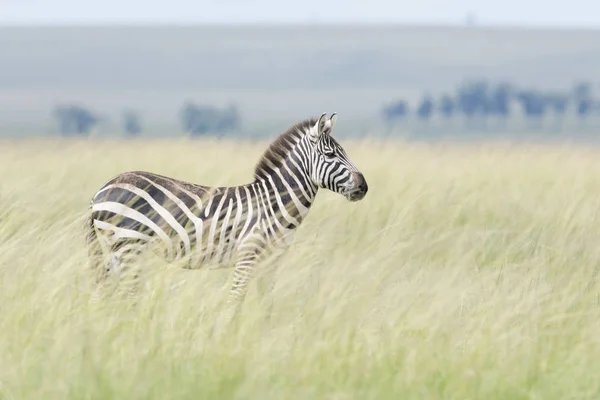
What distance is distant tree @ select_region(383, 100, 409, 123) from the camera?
77.1 meters

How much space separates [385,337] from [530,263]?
8.77 feet

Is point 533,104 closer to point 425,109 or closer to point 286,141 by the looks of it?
point 425,109

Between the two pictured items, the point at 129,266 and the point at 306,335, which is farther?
the point at 129,266

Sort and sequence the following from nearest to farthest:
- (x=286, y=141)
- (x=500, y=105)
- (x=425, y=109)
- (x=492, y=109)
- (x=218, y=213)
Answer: (x=218, y=213), (x=286, y=141), (x=425, y=109), (x=500, y=105), (x=492, y=109)

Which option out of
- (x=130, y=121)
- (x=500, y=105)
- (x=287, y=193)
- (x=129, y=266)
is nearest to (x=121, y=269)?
(x=129, y=266)

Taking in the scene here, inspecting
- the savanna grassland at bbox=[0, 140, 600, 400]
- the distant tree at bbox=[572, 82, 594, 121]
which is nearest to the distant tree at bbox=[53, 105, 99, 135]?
the distant tree at bbox=[572, 82, 594, 121]

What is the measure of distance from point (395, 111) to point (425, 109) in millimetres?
2166

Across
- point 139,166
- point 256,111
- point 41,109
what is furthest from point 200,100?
point 139,166

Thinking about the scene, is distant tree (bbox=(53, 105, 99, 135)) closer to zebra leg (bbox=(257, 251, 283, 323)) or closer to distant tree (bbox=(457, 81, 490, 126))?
distant tree (bbox=(457, 81, 490, 126))

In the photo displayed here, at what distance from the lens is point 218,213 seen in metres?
6.82

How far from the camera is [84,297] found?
6375mm

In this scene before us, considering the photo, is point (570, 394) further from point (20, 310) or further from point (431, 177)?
point (431, 177)

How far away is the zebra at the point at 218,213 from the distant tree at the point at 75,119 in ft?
213

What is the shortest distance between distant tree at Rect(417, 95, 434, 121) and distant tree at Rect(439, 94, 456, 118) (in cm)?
75
